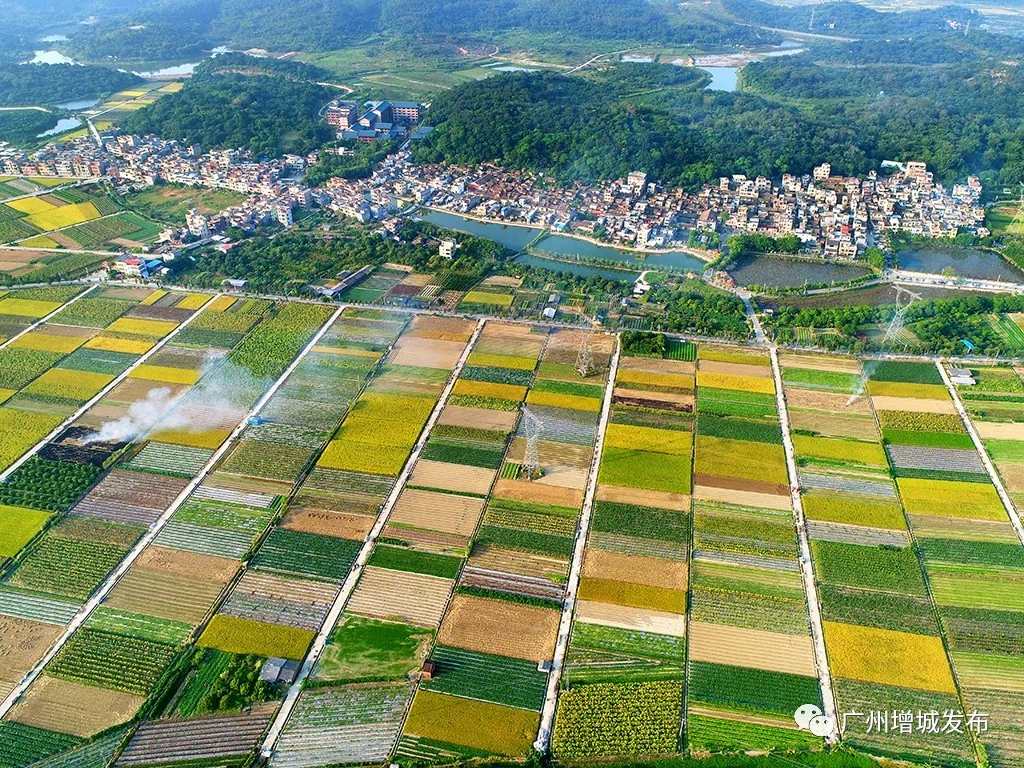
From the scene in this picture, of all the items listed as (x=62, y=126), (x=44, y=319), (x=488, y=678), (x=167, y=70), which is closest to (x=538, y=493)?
(x=488, y=678)

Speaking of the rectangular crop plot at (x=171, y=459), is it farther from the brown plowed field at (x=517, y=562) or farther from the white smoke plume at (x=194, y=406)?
the brown plowed field at (x=517, y=562)

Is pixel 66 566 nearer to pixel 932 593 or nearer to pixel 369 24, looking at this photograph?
pixel 932 593

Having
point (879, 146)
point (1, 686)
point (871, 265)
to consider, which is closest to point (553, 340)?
point (871, 265)

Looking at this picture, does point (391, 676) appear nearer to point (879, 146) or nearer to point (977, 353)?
point (977, 353)

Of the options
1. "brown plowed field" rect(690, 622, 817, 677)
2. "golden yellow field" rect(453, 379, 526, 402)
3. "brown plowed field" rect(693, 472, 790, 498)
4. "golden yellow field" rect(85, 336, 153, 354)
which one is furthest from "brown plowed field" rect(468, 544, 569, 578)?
"golden yellow field" rect(85, 336, 153, 354)

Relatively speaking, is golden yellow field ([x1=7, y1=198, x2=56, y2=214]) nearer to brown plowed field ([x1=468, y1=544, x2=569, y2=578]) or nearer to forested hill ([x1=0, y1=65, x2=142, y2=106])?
forested hill ([x1=0, y1=65, x2=142, y2=106])
